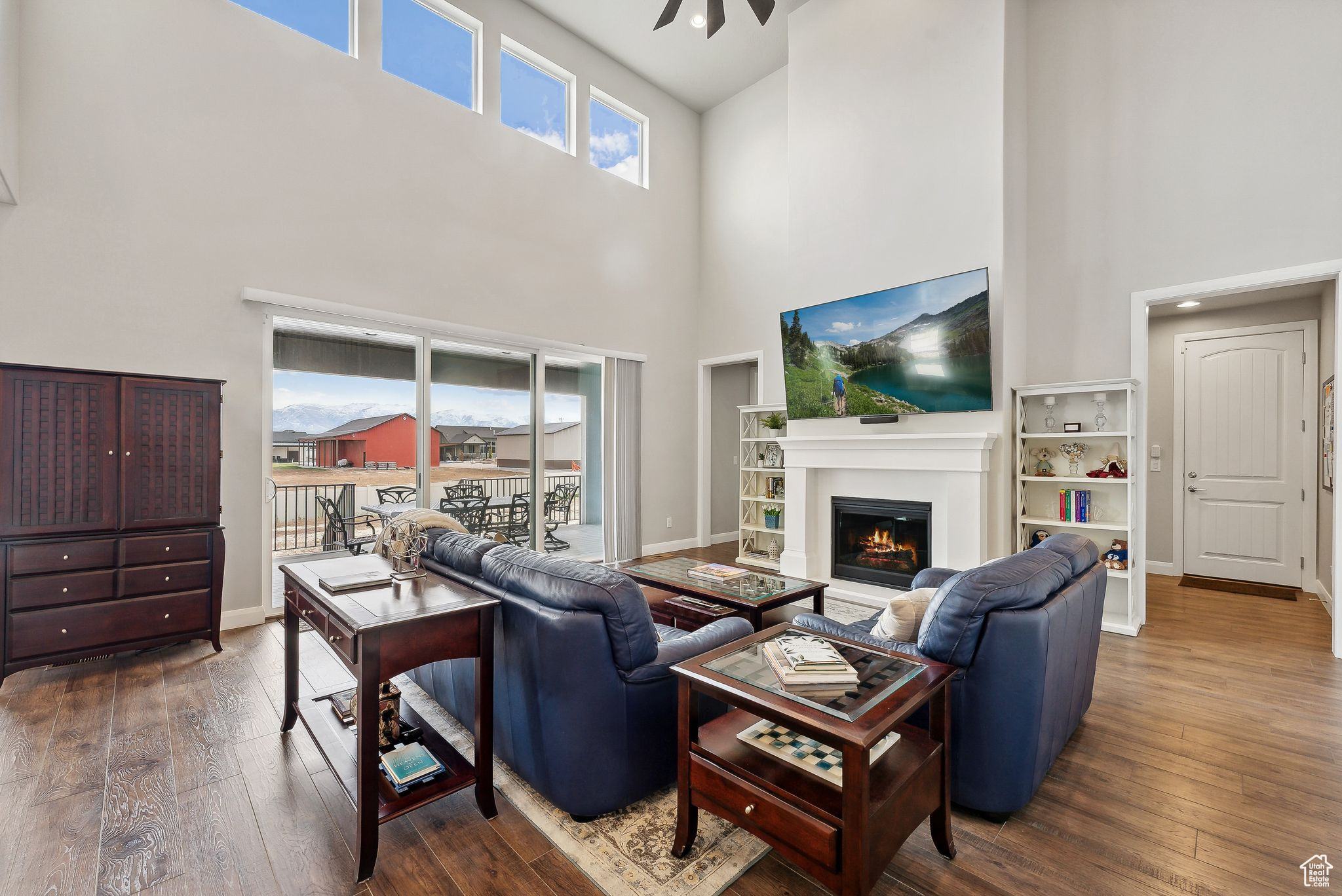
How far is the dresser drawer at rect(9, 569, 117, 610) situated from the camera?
2.92 meters

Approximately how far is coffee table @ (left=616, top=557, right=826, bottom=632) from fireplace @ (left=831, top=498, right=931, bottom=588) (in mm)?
1846

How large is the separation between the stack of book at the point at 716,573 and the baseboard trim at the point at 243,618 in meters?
3.07

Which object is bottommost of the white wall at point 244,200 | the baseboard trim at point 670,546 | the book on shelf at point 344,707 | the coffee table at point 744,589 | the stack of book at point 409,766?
the baseboard trim at point 670,546

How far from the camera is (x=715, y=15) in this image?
3547 mm

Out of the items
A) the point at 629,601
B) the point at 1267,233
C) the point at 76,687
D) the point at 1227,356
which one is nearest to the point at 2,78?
the point at 76,687

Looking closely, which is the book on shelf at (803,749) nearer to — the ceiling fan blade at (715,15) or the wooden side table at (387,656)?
the wooden side table at (387,656)

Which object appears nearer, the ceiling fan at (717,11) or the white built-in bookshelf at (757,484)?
the ceiling fan at (717,11)

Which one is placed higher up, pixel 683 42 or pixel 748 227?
pixel 683 42

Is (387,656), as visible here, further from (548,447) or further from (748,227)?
(748,227)

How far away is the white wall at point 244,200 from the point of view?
3.40 m

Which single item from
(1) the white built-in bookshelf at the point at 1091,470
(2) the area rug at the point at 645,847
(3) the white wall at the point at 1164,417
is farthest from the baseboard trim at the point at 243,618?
(3) the white wall at the point at 1164,417

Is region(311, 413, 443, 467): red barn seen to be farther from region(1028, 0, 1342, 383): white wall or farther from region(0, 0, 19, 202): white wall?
region(1028, 0, 1342, 383): white wall

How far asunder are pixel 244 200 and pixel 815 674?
4793mm

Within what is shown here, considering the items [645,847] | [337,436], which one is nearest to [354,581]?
[645,847]
